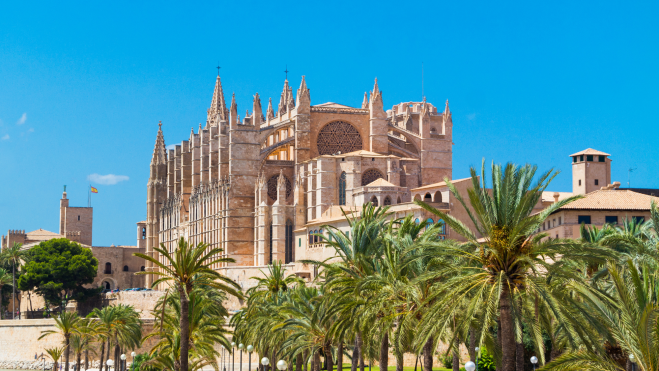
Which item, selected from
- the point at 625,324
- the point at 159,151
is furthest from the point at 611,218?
the point at 159,151

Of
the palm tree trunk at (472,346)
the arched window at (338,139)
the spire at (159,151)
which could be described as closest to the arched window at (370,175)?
the arched window at (338,139)

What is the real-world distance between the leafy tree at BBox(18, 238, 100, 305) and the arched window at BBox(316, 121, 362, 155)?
25.5 meters

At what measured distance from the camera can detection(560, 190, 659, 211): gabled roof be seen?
4519cm

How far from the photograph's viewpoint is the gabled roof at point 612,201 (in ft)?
148

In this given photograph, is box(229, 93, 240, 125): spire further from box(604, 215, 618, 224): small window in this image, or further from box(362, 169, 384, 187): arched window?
box(604, 215, 618, 224): small window

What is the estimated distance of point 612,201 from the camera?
45938mm

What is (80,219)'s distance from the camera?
11044 centimetres

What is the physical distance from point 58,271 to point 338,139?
27.7 metres

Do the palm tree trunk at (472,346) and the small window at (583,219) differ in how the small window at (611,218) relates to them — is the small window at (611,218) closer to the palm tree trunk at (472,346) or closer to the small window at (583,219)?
the small window at (583,219)

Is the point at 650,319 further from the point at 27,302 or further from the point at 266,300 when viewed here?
the point at 27,302

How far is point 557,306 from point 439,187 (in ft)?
135

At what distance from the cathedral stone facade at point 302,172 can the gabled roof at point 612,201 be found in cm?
1595

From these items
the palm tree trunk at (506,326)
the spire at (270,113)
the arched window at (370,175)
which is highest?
the spire at (270,113)

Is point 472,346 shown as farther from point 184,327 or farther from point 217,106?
point 217,106
